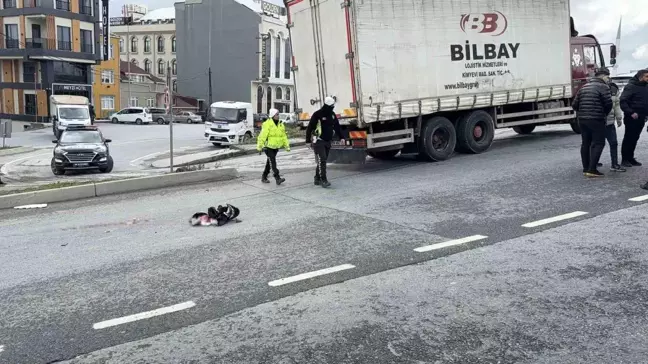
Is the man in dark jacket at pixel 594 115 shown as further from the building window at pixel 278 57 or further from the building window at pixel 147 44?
the building window at pixel 147 44

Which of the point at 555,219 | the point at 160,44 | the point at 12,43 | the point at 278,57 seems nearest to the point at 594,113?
the point at 555,219

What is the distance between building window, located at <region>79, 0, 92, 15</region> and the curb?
48.9 m

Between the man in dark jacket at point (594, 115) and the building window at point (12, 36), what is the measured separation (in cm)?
5411

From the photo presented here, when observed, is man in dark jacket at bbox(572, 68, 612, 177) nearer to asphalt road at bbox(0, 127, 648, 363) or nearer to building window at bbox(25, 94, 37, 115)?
asphalt road at bbox(0, 127, 648, 363)

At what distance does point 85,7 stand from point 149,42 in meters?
25.9

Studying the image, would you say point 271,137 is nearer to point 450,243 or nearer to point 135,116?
point 450,243

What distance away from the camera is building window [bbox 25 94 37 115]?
52.8 metres

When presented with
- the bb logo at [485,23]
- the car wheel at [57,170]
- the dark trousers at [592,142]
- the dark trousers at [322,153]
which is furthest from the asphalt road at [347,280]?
the car wheel at [57,170]

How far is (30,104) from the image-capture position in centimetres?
5316

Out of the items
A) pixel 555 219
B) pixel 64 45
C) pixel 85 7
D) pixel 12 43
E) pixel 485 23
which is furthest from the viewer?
pixel 85 7

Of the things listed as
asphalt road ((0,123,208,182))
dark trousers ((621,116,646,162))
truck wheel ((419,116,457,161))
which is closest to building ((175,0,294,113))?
asphalt road ((0,123,208,182))

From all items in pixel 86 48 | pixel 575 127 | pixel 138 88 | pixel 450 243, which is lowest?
pixel 450 243

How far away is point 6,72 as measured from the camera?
175 ft

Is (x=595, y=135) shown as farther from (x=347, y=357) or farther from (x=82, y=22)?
(x=82, y=22)
